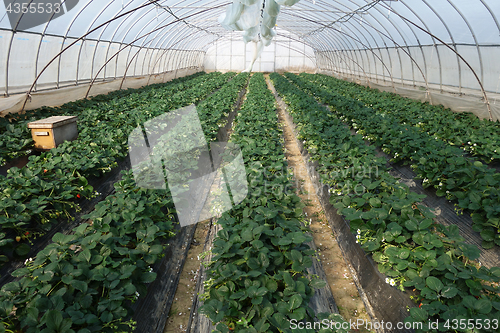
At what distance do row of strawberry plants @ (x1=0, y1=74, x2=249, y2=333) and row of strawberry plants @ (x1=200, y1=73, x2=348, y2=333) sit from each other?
1.94ft

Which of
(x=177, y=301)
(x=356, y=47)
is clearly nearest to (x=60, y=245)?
(x=177, y=301)

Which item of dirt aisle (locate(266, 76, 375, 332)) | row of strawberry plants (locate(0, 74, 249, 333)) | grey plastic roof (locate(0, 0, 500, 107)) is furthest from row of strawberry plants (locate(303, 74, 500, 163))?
row of strawberry plants (locate(0, 74, 249, 333))

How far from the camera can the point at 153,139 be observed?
5.79 meters

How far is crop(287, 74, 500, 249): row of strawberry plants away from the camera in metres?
3.33

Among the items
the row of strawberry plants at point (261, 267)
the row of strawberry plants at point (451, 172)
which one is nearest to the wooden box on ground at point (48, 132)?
the row of strawberry plants at point (261, 267)

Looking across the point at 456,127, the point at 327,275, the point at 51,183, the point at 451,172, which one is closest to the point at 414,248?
the point at 327,275

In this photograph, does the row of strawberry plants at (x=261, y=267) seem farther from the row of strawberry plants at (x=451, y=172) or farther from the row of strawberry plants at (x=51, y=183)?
the row of strawberry plants at (x=451, y=172)

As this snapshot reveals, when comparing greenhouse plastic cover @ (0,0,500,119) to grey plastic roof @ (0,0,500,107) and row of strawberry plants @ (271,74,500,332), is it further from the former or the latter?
row of strawberry plants @ (271,74,500,332)

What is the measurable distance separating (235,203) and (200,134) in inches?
115

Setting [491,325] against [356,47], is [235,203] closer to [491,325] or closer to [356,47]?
[491,325]

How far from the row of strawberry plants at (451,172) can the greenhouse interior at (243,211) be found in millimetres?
30

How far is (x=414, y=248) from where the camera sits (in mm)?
2693

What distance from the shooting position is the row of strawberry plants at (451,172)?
131 inches

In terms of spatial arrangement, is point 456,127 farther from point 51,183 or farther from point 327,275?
point 51,183
